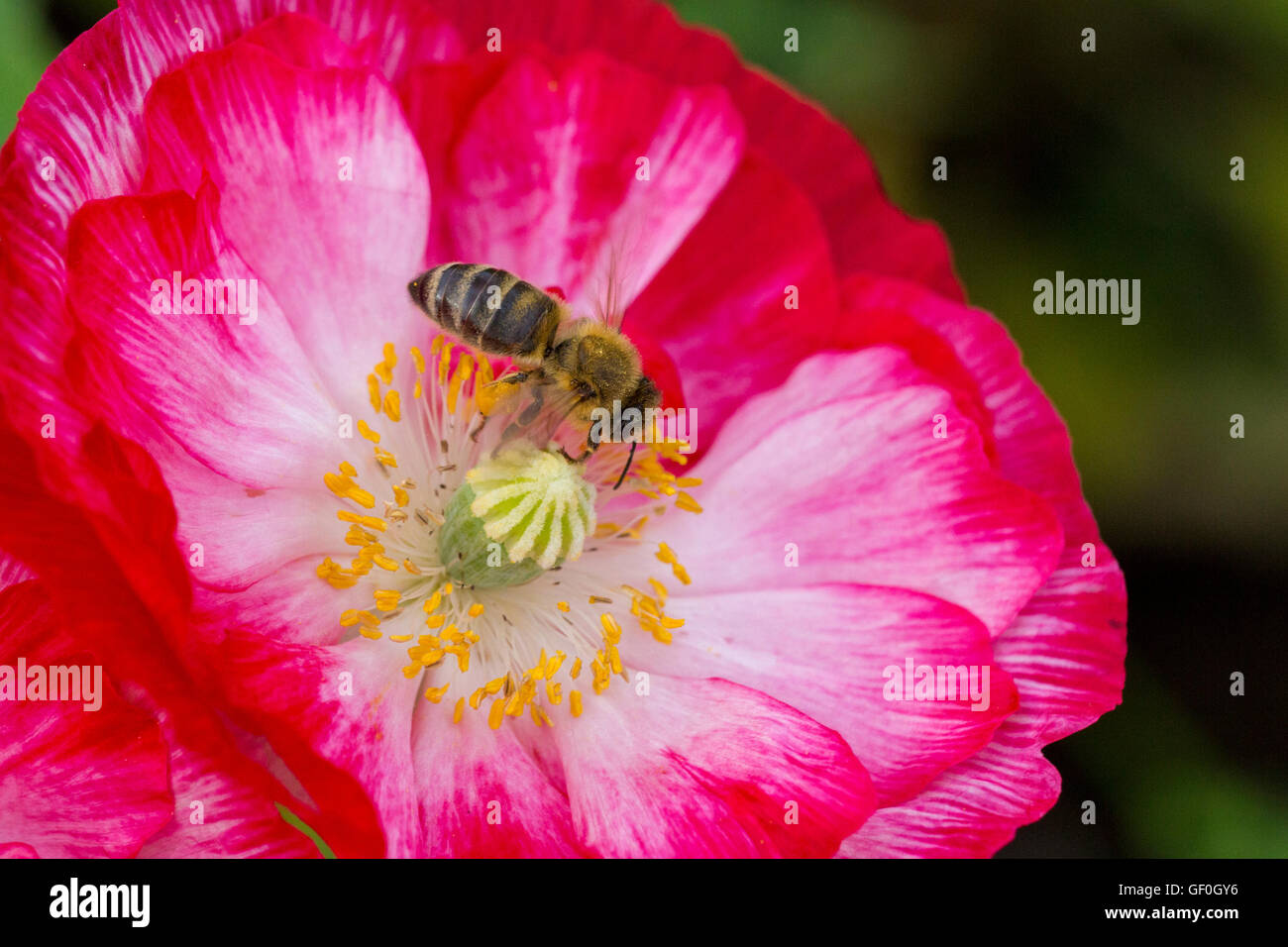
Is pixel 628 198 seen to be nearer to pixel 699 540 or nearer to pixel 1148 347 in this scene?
pixel 699 540

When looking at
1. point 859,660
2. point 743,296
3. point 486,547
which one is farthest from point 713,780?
point 743,296

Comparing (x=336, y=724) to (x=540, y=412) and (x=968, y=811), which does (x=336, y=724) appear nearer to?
(x=540, y=412)

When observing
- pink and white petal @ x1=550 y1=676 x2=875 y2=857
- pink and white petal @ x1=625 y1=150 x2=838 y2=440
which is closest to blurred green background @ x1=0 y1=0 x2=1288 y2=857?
pink and white petal @ x1=625 y1=150 x2=838 y2=440

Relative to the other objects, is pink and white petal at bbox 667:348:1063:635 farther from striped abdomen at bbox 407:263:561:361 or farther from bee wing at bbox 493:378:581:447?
striped abdomen at bbox 407:263:561:361

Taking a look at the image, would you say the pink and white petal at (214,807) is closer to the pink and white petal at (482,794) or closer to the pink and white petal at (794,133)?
the pink and white petal at (482,794)

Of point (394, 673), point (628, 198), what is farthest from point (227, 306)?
point (628, 198)

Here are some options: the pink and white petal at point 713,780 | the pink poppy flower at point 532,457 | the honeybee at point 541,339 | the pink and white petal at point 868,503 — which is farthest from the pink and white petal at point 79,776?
the pink and white petal at point 868,503
